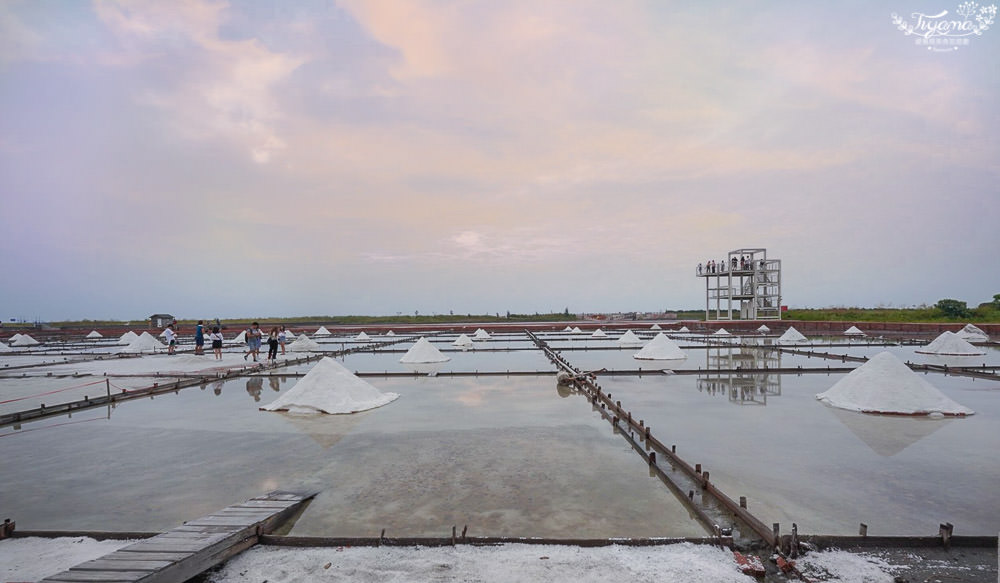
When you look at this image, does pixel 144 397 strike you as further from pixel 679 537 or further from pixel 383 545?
pixel 679 537

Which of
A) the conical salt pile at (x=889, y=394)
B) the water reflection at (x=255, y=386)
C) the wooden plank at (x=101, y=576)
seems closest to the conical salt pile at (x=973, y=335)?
the conical salt pile at (x=889, y=394)

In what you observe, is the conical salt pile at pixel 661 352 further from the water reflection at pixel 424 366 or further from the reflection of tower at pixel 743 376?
the water reflection at pixel 424 366

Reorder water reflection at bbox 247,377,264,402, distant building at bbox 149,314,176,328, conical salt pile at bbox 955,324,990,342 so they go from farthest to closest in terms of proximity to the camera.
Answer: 1. distant building at bbox 149,314,176,328
2. conical salt pile at bbox 955,324,990,342
3. water reflection at bbox 247,377,264,402

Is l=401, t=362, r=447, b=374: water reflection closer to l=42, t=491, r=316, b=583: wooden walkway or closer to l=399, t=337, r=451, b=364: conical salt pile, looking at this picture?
l=399, t=337, r=451, b=364: conical salt pile

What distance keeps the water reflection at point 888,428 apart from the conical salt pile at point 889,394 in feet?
0.61

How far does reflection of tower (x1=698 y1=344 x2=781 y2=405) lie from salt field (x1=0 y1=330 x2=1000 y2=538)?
13cm

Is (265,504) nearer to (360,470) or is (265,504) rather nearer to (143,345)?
(360,470)

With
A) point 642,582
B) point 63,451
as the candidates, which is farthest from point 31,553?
point 642,582

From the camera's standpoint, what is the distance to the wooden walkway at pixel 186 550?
3000 mm

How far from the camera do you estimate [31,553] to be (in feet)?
12.0

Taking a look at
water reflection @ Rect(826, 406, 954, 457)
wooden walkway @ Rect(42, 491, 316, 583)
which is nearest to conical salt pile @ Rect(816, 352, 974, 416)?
water reflection @ Rect(826, 406, 954, 457)

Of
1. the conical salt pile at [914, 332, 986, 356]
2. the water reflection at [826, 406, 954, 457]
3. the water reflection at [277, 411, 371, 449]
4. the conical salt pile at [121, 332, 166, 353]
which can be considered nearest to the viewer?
the water reflection at [826, 406, 954, 457]

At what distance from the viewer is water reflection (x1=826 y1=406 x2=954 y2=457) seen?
20.5ft

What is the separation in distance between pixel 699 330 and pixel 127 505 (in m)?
32.5
